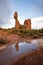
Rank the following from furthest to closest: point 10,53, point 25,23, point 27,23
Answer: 1. point 25,23
2. point 27,23
3. point 10,53

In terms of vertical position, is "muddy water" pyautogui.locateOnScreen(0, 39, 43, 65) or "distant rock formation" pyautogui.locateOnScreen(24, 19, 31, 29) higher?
"distant rock formation" pyautogui.locateOnScreen(24, 19, 31, 29)

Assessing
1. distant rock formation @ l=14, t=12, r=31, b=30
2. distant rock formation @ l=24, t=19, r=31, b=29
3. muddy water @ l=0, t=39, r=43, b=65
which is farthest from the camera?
distant rock formation @ l=24, t=19, r=31, b=29

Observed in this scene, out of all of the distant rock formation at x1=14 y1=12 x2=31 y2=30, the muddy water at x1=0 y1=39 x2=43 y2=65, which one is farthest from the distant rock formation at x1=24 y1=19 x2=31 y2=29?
the muddy water at x1=0 y1=39 x2=43 y2=65

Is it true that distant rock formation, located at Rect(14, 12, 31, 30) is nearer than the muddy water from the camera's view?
No

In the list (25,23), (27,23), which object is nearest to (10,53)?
(27,23)

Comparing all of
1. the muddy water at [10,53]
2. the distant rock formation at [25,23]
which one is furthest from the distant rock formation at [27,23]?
the muddy water at [10,53]

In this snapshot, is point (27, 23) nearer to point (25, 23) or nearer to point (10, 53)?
point (25, 23)

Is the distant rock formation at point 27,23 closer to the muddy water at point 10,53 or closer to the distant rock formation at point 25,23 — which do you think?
the distant rock formation at point 25,23

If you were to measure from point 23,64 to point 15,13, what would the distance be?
46.0m

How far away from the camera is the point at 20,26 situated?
5116cm

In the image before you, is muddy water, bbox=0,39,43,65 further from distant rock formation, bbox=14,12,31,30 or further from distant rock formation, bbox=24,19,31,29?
distant rock formation, bbox=24,19,31,29

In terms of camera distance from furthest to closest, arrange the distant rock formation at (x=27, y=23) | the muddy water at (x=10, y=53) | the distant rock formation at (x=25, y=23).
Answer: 1. the distant rock formation at (x=27, y=23)
2. the distant rock formation at (x=25, y=23)
3. the muddy water at (x=10, y=53)

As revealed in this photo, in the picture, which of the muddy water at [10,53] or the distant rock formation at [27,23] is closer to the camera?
the muddy water at [10,53]

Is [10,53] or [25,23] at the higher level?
[25,23]
